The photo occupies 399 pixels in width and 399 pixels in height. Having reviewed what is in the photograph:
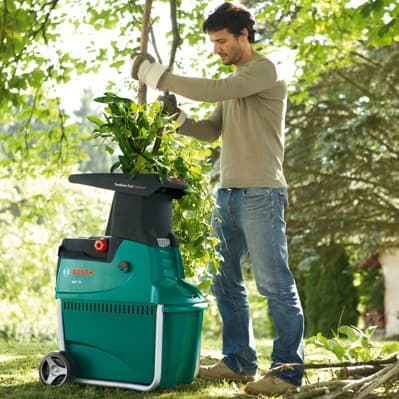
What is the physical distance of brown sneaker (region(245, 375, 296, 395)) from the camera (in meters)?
2.98

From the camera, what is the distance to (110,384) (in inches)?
117

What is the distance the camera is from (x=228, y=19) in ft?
10.4

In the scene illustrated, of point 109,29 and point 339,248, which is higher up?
point 109,29

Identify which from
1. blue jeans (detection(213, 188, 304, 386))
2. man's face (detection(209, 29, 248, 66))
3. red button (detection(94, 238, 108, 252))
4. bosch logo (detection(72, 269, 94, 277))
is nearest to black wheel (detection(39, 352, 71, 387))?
bosch logo (detection(72, 269, 94, 277))

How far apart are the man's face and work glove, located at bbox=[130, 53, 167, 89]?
29 centimetres

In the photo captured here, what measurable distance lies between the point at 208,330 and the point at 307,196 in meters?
15.1

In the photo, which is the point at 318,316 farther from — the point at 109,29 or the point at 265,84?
the point at 265,84

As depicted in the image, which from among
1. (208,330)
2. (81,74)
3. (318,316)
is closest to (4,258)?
(318,316)

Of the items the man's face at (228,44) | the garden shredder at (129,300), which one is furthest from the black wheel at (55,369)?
the man's face at (228,44)

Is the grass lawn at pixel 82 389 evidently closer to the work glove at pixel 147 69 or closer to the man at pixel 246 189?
the man at pixel 246 189

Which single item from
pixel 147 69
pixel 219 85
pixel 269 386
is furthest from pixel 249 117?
pixel 269 386

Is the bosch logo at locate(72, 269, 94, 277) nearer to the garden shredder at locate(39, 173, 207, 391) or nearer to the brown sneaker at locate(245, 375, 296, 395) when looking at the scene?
the garden shredder at locate(39, 173, 207, 391)

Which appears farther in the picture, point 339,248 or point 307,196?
point 339,248

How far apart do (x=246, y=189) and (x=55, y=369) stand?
43.8 inches
